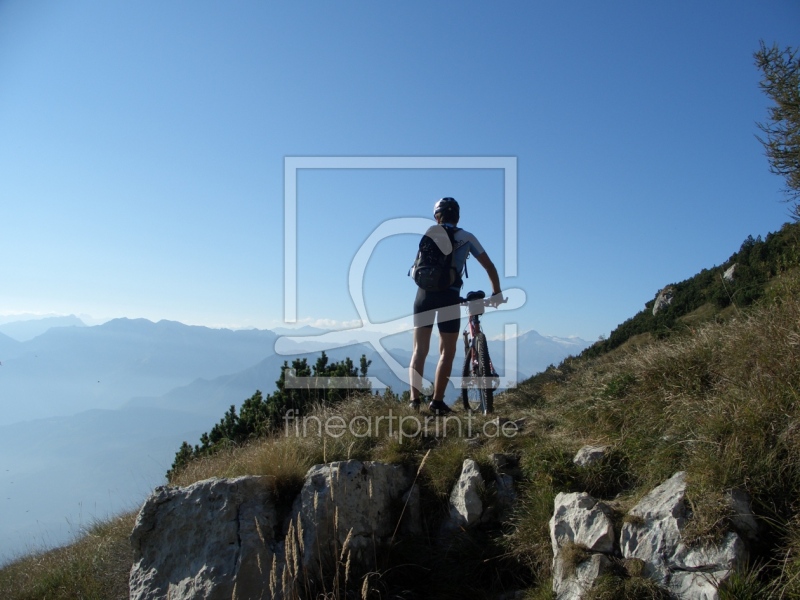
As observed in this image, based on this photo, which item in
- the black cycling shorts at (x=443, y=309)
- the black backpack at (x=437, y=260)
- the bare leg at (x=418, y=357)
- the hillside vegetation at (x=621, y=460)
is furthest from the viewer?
the bare leg at (x=418, y=357)

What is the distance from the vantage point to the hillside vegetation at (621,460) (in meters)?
3.15

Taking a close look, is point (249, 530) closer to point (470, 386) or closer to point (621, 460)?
point (621, 460)

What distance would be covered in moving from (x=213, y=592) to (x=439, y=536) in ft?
6.12

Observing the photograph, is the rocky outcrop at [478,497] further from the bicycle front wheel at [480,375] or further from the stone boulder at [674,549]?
the bicycle front wheel at [480,375]

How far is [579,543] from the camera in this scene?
11.4ft

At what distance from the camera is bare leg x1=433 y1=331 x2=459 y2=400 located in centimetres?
596

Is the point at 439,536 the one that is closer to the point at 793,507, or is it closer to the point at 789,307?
the point at 793,507

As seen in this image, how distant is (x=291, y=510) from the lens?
445 centimetres

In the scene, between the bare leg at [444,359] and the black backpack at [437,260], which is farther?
the bare leg at [444,359]

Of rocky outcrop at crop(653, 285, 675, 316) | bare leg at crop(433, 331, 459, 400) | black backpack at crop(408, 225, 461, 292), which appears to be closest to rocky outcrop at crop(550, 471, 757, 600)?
bare leg at crop(433, 331, 459, 400)

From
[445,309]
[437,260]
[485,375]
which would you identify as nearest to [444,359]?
[445,309]

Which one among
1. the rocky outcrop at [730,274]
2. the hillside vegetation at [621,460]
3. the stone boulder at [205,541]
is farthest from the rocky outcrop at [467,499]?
the rocky outcrop at [730,274]

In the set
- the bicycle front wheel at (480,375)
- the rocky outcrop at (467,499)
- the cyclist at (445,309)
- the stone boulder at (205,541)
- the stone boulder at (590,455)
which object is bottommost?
the stone boulder at (205,541)

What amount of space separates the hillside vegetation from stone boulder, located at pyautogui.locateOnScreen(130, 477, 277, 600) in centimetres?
31
